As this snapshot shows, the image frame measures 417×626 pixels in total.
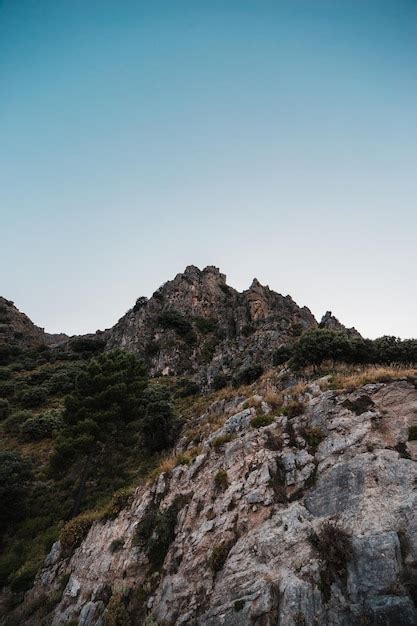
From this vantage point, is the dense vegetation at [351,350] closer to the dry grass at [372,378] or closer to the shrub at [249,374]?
the shrub at [249,374]

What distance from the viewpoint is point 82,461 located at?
92.6 feet

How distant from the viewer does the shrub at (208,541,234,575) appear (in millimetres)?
10711

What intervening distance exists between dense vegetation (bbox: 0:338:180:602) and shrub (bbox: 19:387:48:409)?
→ 13144mm

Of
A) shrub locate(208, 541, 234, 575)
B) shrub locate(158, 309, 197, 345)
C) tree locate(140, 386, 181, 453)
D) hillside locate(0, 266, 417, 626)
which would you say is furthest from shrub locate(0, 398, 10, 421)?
shrub locate(208, 541, 234, 575)

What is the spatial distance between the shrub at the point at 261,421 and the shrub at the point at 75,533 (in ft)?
27.5

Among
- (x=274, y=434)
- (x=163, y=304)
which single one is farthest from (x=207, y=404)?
(x=163, y=304)

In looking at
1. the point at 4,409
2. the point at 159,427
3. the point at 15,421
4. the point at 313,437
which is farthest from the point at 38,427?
the point at 313,437

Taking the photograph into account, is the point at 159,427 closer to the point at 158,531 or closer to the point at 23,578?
the point at 23,578

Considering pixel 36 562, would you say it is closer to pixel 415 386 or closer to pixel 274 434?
pixel 274 434

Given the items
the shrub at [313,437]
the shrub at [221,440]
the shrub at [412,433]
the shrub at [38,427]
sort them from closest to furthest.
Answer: the shrub at [412,433] → the shrub at [313,437] → the shrub at [221,440] → the shrub at [38,427]

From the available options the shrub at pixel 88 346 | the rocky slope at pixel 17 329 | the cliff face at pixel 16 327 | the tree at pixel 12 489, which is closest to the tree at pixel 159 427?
the tree at pixel 12 489

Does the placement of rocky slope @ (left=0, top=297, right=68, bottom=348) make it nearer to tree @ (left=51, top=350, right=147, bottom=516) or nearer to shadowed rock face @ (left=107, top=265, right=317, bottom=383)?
shadowed rock face @ (left=107, top=265, right=317, bottom=383)

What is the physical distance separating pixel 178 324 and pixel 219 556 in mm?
58617

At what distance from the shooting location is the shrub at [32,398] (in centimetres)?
4753
